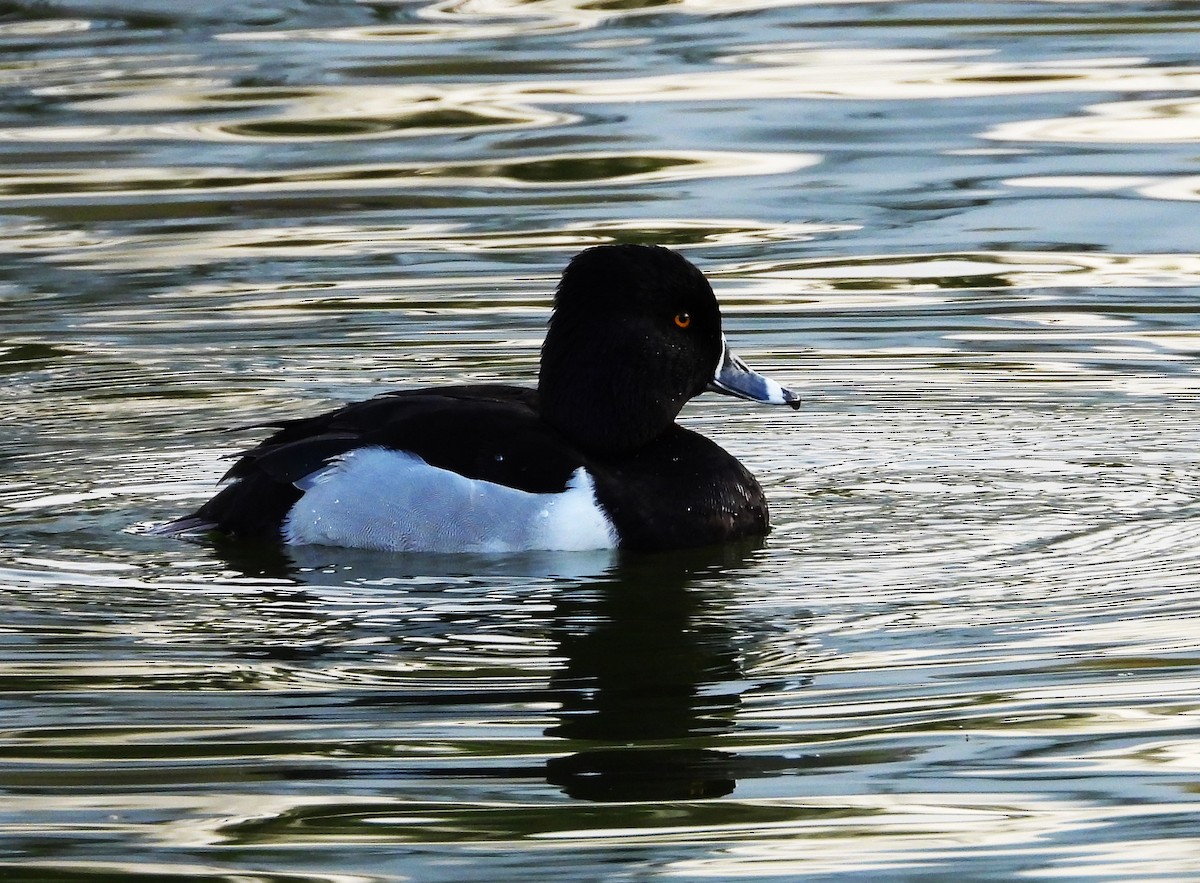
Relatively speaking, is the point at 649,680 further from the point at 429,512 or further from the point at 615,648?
the point at 429,512

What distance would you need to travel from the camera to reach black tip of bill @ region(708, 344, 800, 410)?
7.99 meters

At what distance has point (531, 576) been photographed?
711cm

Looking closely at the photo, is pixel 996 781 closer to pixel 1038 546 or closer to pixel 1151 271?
pixel 1038 546

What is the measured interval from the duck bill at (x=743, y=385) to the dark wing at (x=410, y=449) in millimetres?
698

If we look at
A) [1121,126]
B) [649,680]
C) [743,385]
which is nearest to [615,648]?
[649,680]

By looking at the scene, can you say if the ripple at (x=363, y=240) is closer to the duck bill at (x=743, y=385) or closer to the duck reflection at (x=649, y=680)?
the duck bill at (x=743, y=385)

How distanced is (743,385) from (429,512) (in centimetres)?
129

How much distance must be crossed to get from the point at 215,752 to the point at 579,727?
0.88m

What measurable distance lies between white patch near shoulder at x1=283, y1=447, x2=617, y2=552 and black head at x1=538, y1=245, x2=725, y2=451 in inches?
10.4

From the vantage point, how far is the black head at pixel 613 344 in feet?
24.9

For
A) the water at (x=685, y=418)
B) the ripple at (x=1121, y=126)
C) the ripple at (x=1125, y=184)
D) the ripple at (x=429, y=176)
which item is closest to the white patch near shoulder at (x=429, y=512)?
the water at (x=685, y=418)

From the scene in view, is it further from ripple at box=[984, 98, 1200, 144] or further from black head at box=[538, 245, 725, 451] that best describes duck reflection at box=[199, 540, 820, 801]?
ripple at box=[984, 98, 1200, 144]

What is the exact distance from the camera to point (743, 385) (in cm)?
802

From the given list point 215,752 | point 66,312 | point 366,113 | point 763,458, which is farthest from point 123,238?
point 215,752
